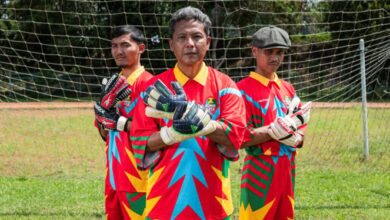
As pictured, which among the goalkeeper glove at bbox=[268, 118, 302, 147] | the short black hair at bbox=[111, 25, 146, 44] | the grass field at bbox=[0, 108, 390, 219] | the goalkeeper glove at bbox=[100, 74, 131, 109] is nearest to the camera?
the goalkeeper glove at bbox=[268, 118, 302, 147]

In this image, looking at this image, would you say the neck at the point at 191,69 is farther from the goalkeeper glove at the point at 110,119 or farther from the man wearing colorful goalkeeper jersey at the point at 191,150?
the goalkeeper glove at the point at 110,119

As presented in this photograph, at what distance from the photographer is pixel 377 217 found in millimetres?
4664

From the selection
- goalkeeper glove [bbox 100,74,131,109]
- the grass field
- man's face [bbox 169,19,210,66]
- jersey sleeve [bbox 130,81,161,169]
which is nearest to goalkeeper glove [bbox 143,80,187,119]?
jersey sleeve [bbox 130,81,161,169]

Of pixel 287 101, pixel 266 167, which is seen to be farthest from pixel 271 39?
pixel 266 167

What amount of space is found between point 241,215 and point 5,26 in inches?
355

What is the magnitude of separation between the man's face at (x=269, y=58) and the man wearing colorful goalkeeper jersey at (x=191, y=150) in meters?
0.95

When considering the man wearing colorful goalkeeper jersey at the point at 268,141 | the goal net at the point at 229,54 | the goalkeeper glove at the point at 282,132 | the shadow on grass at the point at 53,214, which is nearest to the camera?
the goalkeeper glove at the point at 282,132

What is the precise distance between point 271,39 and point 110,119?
128cm

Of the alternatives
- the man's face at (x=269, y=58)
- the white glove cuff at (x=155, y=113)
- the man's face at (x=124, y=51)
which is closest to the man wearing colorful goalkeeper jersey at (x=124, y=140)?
the man's face at (x=124, y=51)

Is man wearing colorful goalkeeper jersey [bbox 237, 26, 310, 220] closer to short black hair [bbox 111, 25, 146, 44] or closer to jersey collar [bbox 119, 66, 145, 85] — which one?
jersey collar [bbox 119, 66, 145, 85]

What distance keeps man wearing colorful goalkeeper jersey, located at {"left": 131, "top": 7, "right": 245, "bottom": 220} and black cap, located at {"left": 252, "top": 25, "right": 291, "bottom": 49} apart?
35.7 inches

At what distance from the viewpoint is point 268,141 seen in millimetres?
2963

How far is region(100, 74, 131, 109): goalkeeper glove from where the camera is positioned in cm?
317

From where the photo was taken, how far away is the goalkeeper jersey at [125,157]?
3127 millimetres
